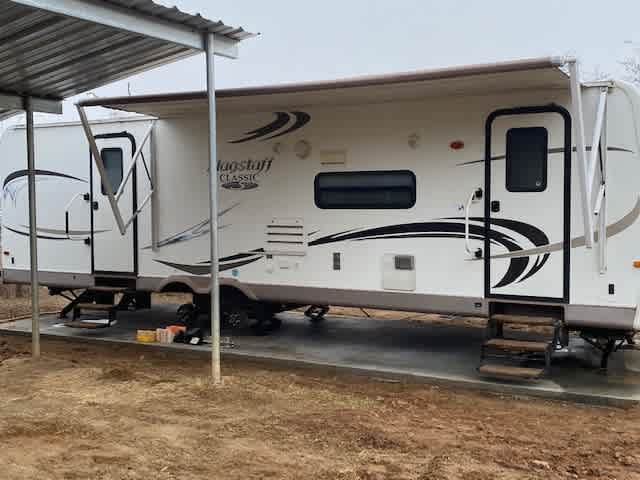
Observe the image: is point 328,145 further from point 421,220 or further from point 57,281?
point 57,281

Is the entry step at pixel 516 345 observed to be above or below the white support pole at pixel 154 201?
below

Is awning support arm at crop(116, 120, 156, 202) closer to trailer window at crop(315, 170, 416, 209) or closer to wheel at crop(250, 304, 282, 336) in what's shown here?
wheel at crop(250, 304, 282, 336)

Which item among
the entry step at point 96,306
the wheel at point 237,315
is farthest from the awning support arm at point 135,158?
the wheel at point 237,315

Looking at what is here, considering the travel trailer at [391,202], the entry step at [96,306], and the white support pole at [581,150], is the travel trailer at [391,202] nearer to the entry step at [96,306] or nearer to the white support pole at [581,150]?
the white support pole at [581,150]

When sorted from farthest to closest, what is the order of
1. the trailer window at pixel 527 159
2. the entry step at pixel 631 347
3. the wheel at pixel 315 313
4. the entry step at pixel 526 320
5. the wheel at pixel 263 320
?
the wheel at pixel 315 313
the wheel at pixel 263 320
the entry step at pixel 631 347
the trailer window at pixel 527 159
the entry step at pixel 526 320

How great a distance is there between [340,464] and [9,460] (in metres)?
2.06

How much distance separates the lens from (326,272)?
7.45 m

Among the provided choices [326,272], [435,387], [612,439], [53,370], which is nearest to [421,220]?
[326,272]

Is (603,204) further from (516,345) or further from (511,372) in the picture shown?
(511,372)

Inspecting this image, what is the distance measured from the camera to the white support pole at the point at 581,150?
552cm

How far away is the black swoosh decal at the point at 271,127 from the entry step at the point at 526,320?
9.95 ft

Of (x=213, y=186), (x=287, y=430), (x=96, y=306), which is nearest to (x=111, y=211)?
(x=96, y=306)

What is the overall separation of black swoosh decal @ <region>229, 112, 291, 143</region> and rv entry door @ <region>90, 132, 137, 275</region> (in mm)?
1699

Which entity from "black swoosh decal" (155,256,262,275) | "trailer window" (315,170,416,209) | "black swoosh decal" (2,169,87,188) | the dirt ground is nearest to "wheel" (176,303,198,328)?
"black swoosh decal" (155,256,262,275)
